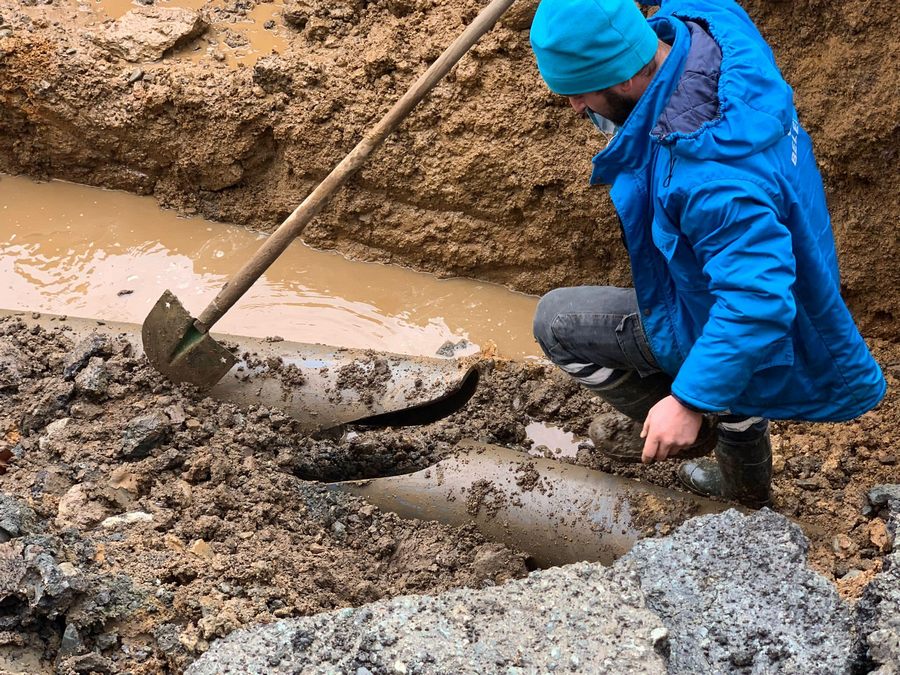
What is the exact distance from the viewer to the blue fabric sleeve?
218 centimetres

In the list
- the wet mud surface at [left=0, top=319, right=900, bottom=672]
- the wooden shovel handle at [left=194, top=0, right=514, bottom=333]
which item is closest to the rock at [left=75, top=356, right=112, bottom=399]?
the wet mud surface at [left=0, top=319, right=900, bottom=672]

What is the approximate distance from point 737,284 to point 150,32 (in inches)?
157

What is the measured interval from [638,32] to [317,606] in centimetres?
181

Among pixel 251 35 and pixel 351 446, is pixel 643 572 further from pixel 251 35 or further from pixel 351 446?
pixel 251 35

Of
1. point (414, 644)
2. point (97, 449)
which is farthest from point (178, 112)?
point (414, 644)

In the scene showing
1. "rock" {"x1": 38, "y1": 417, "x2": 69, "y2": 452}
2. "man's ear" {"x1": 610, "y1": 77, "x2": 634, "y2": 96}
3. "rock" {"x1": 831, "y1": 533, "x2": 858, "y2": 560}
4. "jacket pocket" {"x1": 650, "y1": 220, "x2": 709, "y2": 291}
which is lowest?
"rock" {"x1": 38, "y1": 417, "x2": 69, "y2": 452}

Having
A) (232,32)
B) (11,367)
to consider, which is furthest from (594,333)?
(232,32)

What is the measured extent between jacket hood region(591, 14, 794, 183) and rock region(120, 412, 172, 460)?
1871mm

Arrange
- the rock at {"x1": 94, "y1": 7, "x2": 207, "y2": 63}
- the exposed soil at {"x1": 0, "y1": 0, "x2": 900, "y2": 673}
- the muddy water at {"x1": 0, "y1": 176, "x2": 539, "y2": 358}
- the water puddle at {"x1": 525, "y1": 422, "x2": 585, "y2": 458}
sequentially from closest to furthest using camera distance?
the exposed soil at {"x1": 0, "y1": 0, "x2": 900, "y2": 673} < the water puddle at {"x1": 525, "y1": 422, "x2": 585, "y2": 458} < the muddy water at {"x1": 0, "y1": 176, "x2": 539, "y2": 358} < the rock at {"x1": 94, "y1": 7, "x2": 207, "y2": 63}

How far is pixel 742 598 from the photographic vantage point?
2156 mm

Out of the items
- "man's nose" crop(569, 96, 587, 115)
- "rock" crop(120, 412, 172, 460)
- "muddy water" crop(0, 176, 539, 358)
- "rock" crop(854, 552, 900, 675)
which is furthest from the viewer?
"muddy water" crop(0, 176, 539, 358)

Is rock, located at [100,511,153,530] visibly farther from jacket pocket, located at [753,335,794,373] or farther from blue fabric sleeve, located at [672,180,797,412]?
jacket pocket, located at [753,335,794,373]

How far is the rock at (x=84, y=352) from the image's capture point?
3.64 metres

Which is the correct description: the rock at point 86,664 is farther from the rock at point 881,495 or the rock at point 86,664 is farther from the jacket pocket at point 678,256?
the rock at point 881,495
